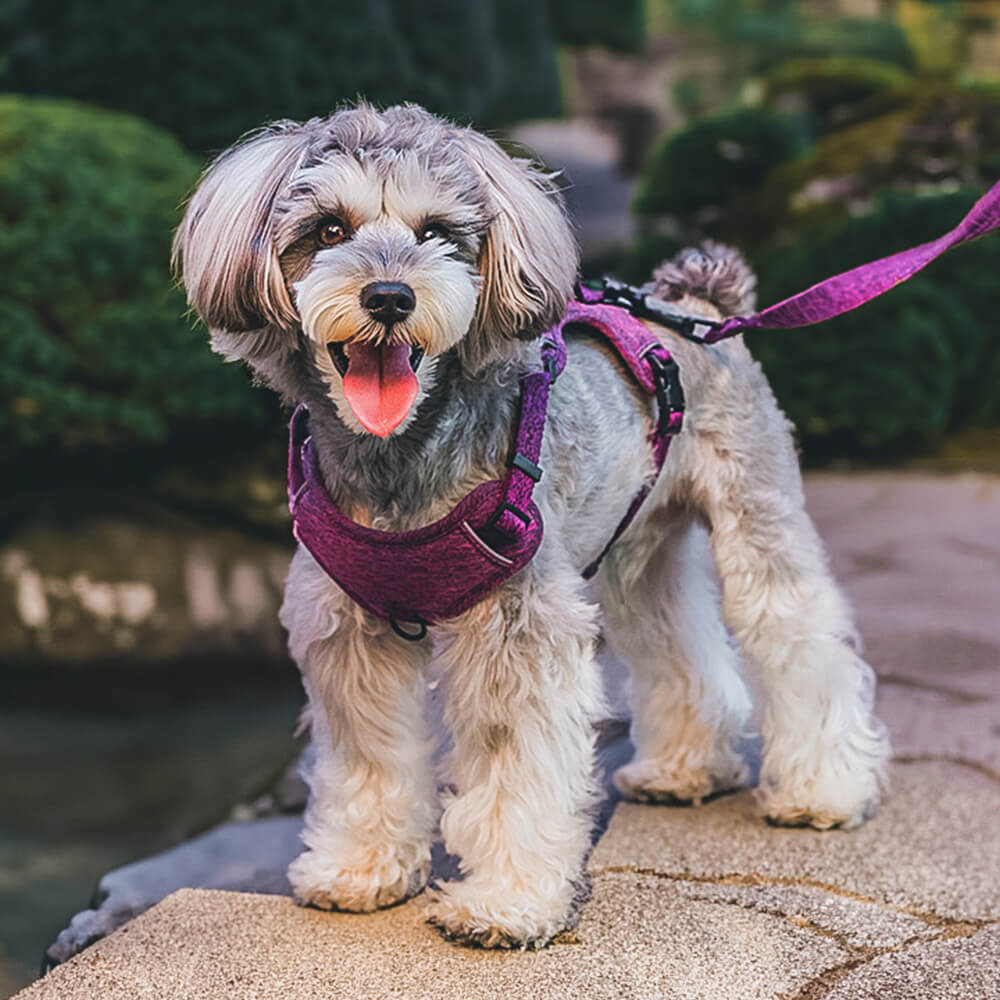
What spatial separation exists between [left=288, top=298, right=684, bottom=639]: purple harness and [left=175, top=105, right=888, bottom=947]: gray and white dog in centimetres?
4

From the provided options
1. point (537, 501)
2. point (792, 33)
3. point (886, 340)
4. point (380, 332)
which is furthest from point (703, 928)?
point (792, 33)

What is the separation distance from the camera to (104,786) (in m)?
5.27

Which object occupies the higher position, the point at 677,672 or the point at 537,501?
the point at 537,501

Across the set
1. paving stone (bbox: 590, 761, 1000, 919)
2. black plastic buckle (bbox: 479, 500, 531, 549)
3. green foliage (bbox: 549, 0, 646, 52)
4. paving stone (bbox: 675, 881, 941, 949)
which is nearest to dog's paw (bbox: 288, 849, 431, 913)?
paving stone (bbox: 590, 761, 1000, 919)

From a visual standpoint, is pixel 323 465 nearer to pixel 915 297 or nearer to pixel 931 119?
pixel 915 297

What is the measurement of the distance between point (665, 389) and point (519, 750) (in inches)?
37.6

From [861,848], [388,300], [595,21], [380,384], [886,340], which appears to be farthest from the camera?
[595,21]

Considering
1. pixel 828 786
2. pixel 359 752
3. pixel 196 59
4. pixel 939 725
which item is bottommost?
pixel 939 725

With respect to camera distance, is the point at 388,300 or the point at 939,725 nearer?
the point at 388,300

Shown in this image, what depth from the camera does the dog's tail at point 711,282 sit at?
353cm

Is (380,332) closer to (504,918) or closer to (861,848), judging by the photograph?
(504,918)

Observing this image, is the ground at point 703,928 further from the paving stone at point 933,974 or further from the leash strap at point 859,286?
the leash strap at point 859,286

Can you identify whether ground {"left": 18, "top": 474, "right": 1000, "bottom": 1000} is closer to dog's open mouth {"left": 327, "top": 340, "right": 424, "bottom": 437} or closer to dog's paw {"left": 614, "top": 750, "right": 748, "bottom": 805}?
dog's paw {"left": 614, "top": 750, "right": 748, "bottom": 805}

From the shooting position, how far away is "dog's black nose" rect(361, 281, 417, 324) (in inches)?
87.0
